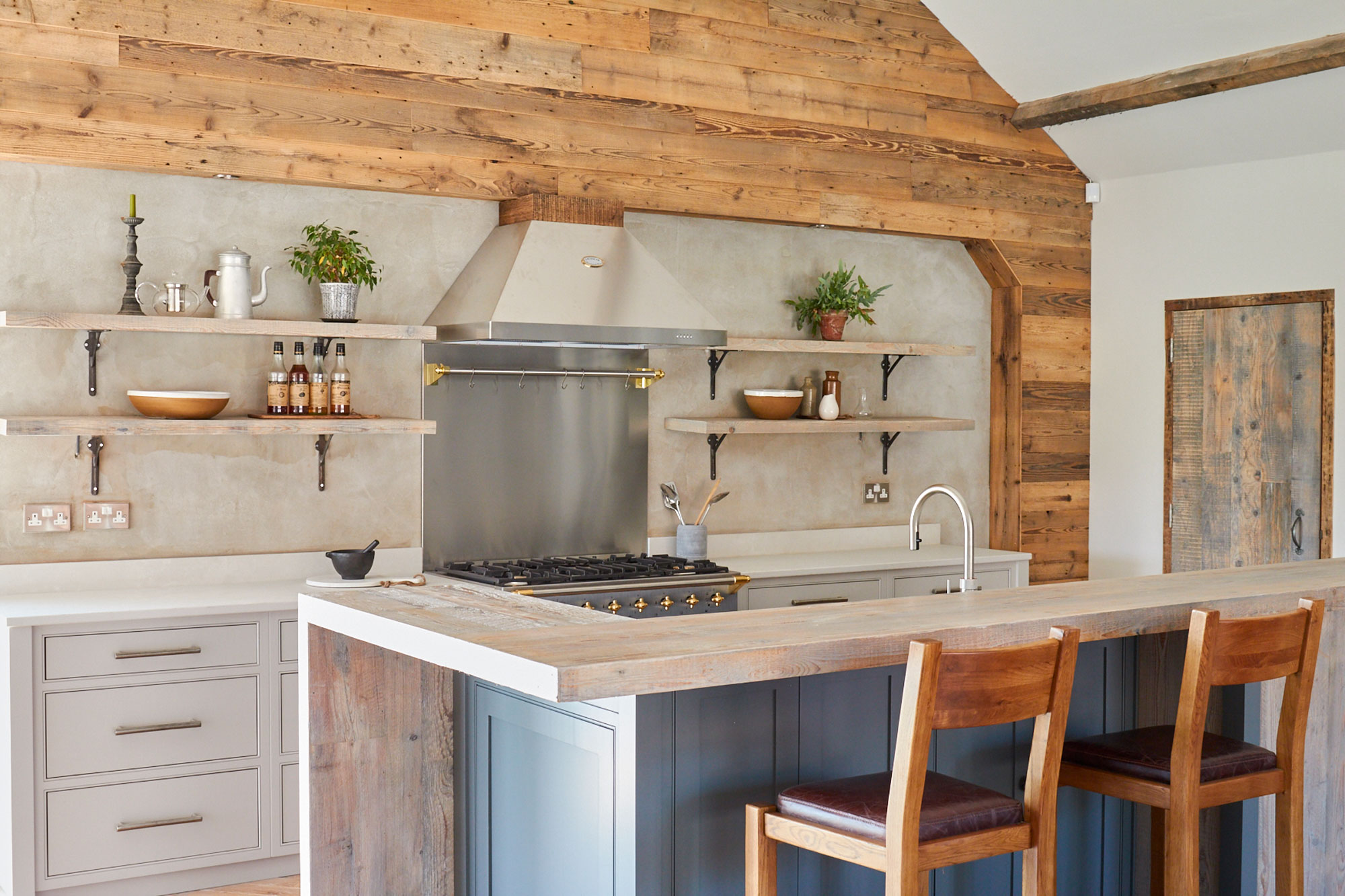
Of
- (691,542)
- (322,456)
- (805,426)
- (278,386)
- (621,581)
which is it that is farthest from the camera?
(805,426)

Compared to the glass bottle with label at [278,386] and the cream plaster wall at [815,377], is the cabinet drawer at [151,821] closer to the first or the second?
the glass bottle with label at [278,386]

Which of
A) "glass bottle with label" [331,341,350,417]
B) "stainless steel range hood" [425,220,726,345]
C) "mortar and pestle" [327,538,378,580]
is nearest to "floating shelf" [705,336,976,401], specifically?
"stainless steel range hood" [425,220,726,345]

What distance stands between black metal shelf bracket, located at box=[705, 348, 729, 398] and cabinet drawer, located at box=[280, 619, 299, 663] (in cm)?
204

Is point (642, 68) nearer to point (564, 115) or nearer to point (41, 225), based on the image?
point (564, 115)

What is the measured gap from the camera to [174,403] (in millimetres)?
3932

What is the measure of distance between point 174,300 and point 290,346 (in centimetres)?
47

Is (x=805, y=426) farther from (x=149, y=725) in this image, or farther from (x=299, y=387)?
(x=149, y=725)

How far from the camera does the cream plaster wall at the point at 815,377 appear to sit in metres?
5.17

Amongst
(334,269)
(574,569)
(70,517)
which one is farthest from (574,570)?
(70,517)

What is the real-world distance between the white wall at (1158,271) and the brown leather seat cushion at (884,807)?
3.65 m

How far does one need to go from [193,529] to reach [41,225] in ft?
3.47

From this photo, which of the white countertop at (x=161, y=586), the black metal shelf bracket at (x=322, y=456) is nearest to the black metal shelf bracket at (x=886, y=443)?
the white countertop at (x=161, y=586)

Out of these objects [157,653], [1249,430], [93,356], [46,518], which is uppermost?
[93,356]

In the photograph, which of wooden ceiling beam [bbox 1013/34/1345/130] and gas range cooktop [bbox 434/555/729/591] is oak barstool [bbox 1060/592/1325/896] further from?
wooden ceiling beam [bbox 1013/34/1345/130]
